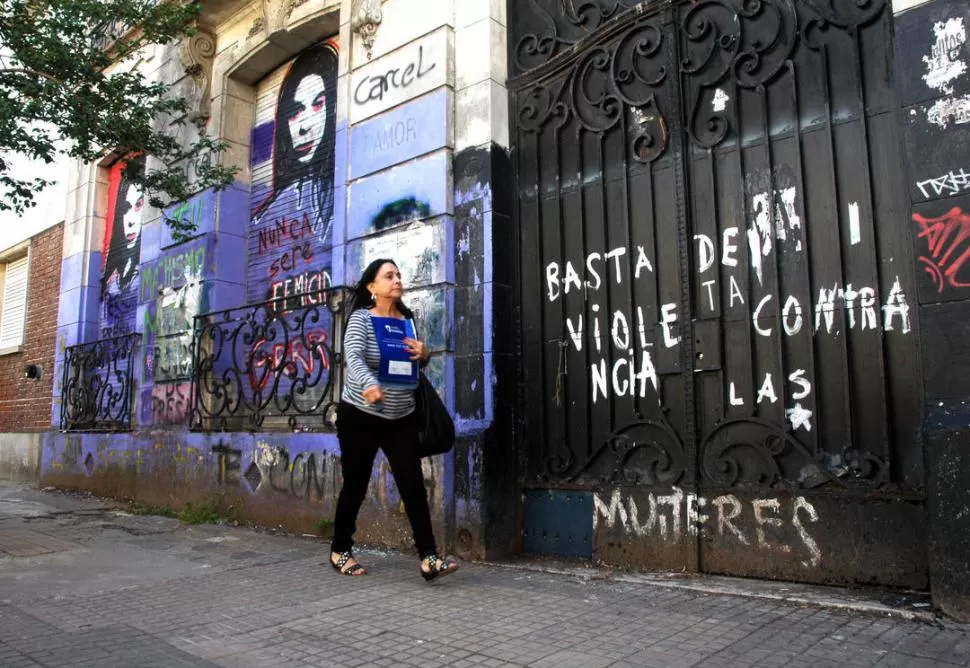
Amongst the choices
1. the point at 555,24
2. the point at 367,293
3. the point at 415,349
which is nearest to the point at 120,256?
the point at 367,293

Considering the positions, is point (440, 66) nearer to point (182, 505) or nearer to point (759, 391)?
point (759, 391)

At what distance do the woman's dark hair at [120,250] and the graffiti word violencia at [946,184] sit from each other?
898 centimetres

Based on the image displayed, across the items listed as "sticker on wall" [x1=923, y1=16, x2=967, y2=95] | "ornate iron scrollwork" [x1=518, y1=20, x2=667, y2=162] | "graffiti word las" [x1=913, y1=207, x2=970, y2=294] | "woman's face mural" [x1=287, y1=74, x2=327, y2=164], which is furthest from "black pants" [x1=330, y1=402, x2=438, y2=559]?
"woman's face mural" [x1=287, y1=74, x2=327, y2=164]

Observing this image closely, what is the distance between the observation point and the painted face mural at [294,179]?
718 centimetres

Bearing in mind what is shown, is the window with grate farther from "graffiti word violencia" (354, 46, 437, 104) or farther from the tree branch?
"graffiti word violencia" (354, 46, 437, 104)

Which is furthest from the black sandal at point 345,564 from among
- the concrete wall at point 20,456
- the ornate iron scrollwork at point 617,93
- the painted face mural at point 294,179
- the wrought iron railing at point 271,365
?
the concrete wall at point 20,456

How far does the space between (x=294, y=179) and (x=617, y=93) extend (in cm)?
387

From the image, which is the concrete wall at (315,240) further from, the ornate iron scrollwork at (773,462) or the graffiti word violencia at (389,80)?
the ornate iron scrollwork at (773,462)

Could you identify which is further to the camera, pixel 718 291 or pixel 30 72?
pixel 30 72

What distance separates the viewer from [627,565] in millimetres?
4547

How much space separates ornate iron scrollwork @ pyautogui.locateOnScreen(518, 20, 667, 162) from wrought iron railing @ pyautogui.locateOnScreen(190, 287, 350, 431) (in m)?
2.24

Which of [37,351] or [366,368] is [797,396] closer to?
[366,368]

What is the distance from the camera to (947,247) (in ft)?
10.9

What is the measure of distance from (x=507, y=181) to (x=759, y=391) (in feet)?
7.85
